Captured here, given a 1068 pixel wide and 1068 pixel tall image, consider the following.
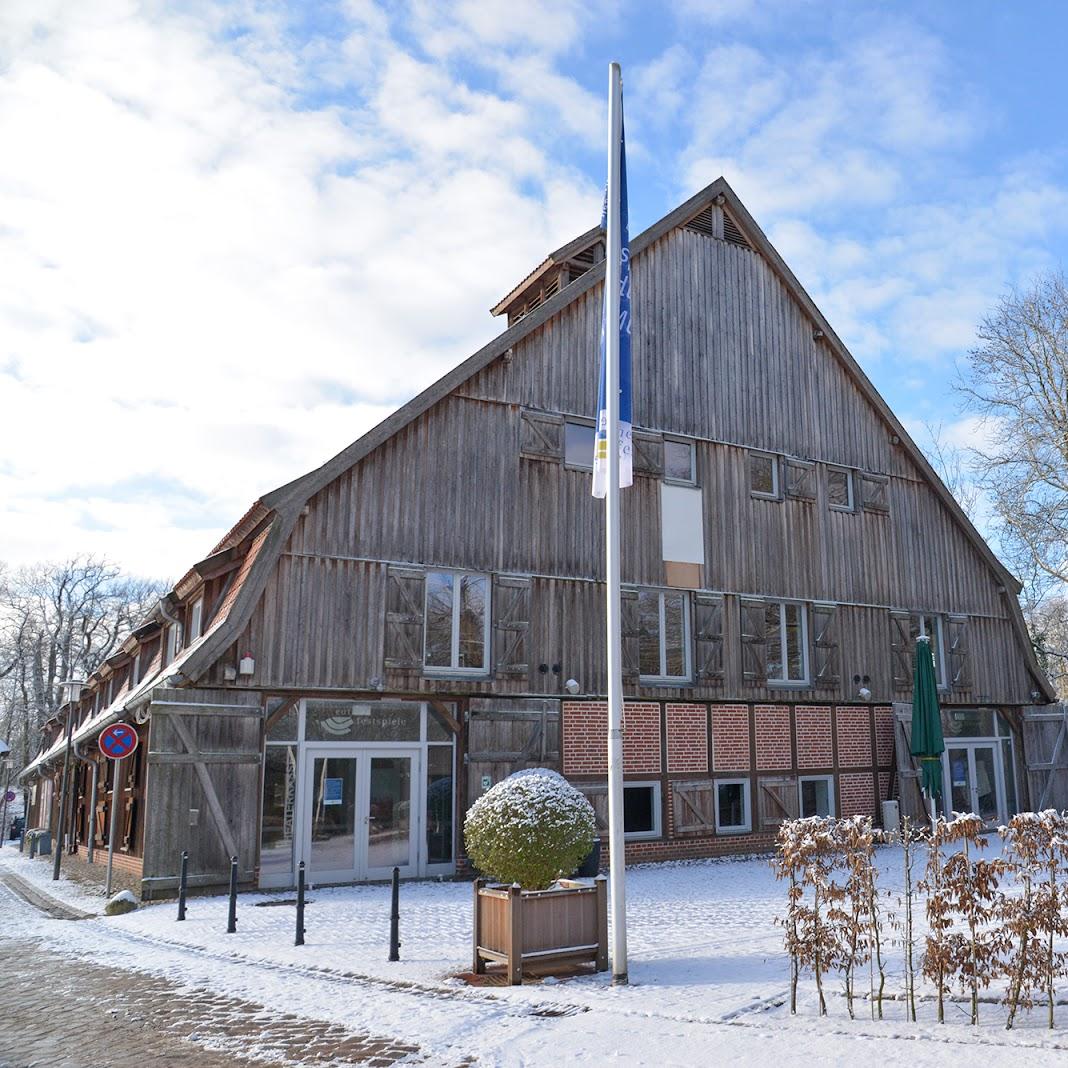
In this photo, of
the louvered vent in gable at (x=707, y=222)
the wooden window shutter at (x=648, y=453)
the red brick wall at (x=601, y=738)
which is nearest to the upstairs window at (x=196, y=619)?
the red brick wall at (x=601, y=738)

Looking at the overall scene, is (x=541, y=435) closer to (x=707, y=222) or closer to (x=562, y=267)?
(x=562, y=267)

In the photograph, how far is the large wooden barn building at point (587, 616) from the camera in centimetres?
1598

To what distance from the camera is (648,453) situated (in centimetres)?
1988

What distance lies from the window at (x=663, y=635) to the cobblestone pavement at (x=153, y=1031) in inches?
→ 444

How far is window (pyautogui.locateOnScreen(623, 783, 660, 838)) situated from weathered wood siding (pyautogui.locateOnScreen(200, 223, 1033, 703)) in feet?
5.71

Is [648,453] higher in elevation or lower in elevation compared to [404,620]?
higher

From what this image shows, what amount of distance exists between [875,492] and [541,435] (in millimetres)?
8374

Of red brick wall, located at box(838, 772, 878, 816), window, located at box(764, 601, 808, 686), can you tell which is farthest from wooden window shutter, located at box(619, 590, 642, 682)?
red brick wall, located at box(838, 772, 878, 816)

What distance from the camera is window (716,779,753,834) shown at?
1972 centimetres

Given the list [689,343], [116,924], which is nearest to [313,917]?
[116,924]

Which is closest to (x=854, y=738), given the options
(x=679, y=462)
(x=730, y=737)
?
(x=730, y=737)

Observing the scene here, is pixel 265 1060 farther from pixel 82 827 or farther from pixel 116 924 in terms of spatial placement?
pixel 82 827

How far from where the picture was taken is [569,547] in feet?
61.5

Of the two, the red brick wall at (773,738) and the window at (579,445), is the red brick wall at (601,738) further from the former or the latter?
the window at (579,445)
